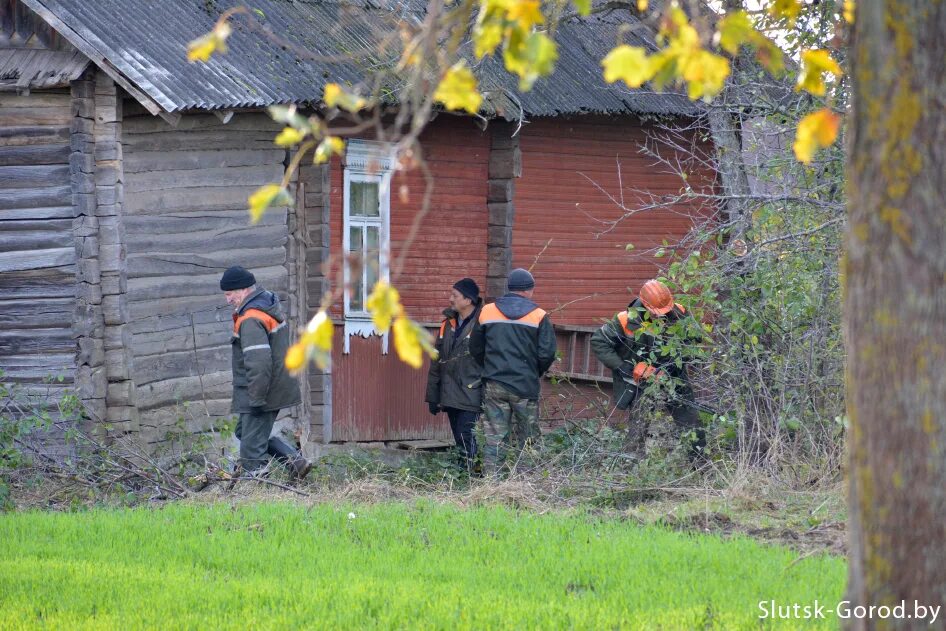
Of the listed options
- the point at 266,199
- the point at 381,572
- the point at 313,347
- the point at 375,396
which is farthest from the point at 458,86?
the point at 375,396

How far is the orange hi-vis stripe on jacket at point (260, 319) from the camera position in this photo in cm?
1005

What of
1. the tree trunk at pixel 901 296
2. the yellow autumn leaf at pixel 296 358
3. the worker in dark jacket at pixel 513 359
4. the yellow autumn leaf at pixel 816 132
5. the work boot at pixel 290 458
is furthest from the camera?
the worker in dark jacket at pixel 513 359

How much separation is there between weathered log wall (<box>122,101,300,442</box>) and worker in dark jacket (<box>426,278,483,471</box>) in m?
1.72

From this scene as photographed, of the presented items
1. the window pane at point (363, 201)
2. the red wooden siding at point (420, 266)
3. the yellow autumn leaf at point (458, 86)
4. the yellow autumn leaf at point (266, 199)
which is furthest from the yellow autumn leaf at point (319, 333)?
the window pane at point (363, 201)

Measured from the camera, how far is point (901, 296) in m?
3.42

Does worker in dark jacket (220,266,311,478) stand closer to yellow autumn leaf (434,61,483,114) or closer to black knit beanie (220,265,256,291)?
black knit beanie (220,265,256,291)

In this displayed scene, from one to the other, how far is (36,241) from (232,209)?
1930mm

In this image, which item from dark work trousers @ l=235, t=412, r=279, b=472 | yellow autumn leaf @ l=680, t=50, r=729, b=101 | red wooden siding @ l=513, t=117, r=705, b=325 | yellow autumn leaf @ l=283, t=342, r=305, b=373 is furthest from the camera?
red wooden siding @ l=513, t=117, r=705, b=325

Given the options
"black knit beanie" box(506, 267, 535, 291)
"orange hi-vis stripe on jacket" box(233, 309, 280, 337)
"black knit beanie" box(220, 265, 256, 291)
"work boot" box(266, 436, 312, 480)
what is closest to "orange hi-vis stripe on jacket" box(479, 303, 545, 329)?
"black knit beanie" box(506, 267, 535, 291)

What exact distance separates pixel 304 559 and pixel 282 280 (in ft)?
18.5

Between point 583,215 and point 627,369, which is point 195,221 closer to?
point 627,369

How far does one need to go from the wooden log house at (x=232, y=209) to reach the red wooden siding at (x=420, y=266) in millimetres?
22

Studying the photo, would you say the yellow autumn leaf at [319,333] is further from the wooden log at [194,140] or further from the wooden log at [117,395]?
the wooden log at [194,140]

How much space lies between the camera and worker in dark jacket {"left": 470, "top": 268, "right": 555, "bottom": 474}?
11.0 meters
